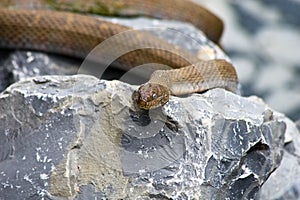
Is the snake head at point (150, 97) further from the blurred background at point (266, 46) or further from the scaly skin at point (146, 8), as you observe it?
the blurred background at point (266, 46)

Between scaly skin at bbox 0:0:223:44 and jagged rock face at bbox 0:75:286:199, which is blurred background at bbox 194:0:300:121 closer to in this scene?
scaly skin at bbox 0:0:223:44

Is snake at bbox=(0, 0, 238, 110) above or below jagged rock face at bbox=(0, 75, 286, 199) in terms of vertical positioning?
below

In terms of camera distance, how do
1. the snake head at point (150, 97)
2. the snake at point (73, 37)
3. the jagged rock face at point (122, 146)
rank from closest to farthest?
the jagged rock face at point (122, 146) → the snake head at point (150, 97) → the snake at point (73, 37)

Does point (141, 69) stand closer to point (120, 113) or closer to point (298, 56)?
point (120, 113)

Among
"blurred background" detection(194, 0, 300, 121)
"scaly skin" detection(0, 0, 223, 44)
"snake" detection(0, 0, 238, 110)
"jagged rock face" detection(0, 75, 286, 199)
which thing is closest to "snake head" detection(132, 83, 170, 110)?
"jagged rock face" detection(0, 75, 286, 199)

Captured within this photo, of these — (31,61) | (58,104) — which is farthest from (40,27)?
(58,104)

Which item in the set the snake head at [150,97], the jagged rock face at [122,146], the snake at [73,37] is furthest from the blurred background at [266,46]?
the snake head at [150,97]
